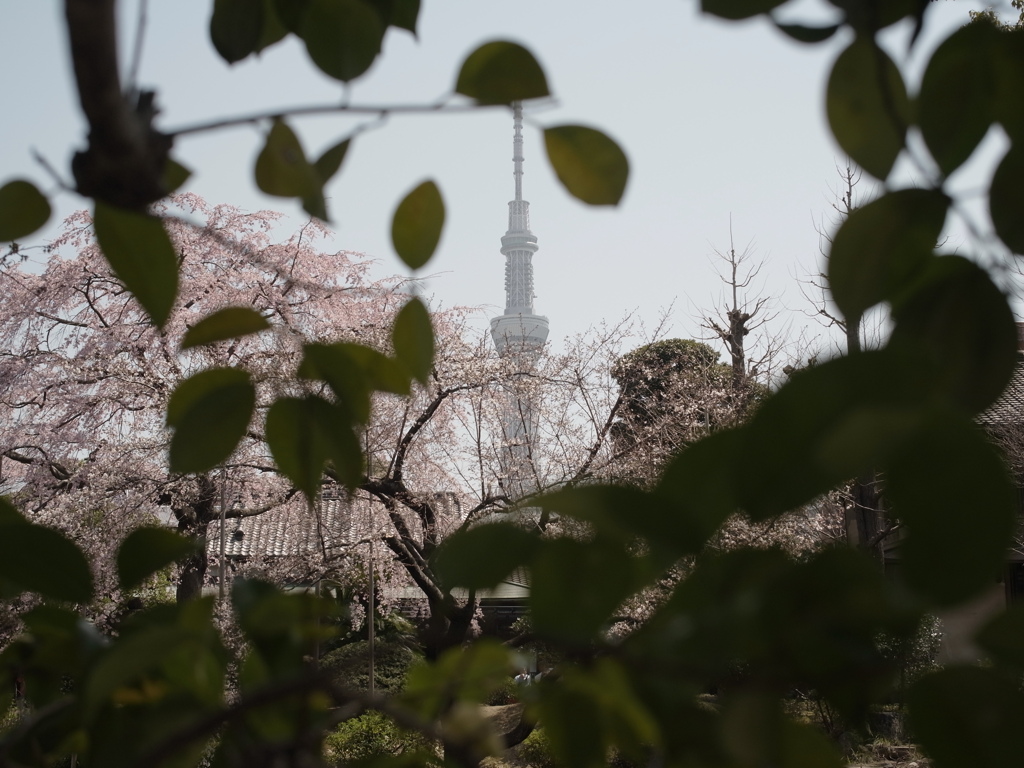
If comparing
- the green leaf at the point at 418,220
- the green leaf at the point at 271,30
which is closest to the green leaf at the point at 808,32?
the green leaf at the point at 418,220

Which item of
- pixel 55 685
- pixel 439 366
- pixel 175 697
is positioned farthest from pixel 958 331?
pixel 439 366

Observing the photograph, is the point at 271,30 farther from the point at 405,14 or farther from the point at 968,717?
the point at 968,717

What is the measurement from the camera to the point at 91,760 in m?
0.28

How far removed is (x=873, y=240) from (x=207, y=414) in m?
0.23

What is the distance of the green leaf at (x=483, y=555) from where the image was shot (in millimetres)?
215

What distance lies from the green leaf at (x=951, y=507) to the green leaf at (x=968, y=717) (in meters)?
0.04

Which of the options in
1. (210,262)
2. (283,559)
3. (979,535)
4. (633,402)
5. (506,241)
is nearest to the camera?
(979,535)

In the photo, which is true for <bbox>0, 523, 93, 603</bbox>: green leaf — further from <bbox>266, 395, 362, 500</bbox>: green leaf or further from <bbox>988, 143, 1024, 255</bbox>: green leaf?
<bbox>988, 143, 1024, 255</bbox>: green leaf

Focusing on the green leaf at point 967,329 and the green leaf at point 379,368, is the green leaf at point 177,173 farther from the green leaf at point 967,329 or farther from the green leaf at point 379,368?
the green leaf at point 967,329

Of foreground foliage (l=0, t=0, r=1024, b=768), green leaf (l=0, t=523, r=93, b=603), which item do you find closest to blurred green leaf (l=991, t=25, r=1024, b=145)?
foreground foliage (l=0, t=0, r=1024, b=768)

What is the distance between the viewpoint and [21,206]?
0.36 m

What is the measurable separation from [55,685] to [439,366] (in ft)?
25.0

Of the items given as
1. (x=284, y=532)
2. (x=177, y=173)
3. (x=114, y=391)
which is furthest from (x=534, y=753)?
→ (x=177, y=173)

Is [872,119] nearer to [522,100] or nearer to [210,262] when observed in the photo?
[522,100]
